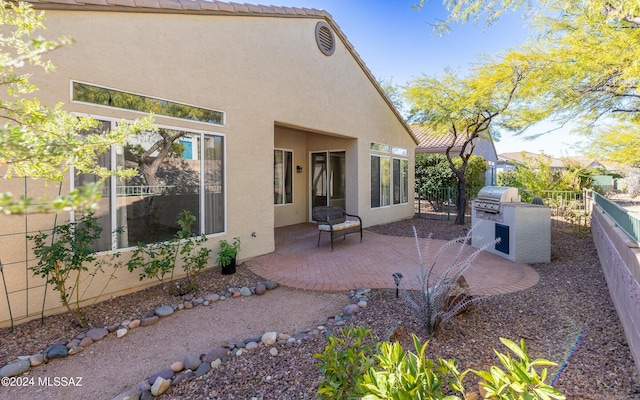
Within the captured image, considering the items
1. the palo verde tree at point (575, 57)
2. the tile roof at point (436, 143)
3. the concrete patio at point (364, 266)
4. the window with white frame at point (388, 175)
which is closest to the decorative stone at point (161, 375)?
the concrete patio at point (364, 266)

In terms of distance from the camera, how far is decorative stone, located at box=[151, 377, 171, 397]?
2822 mm

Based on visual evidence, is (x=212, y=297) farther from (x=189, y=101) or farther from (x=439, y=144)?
(x=439, y=144)

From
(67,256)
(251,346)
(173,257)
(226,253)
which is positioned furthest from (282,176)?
(251,346)

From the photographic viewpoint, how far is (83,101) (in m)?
4.41

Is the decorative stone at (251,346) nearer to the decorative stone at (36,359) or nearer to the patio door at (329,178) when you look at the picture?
the decorative stone at (36,359)

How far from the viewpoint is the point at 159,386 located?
284 cm

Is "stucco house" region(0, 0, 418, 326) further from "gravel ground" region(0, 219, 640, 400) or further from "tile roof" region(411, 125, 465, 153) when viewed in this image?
"tile roof" region(411, 125, 465, 153)

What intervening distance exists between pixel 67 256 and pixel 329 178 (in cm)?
826

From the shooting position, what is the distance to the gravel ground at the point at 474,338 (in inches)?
109

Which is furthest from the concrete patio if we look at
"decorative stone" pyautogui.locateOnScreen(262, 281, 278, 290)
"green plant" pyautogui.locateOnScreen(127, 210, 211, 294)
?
"green plant" pyautogui.locateOnScreen(127, 210, 211, 294)

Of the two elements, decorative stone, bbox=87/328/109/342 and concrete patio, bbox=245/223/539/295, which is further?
concrete patio, bbox=245/223/539/295

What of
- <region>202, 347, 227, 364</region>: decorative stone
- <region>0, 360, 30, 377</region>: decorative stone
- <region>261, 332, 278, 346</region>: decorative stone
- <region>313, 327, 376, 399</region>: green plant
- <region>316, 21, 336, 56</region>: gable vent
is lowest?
<region>0, 360, 30, 377</region>: decorative stone

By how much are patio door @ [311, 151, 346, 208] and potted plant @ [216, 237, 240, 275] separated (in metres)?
5.59

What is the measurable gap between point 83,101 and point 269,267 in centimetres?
420
